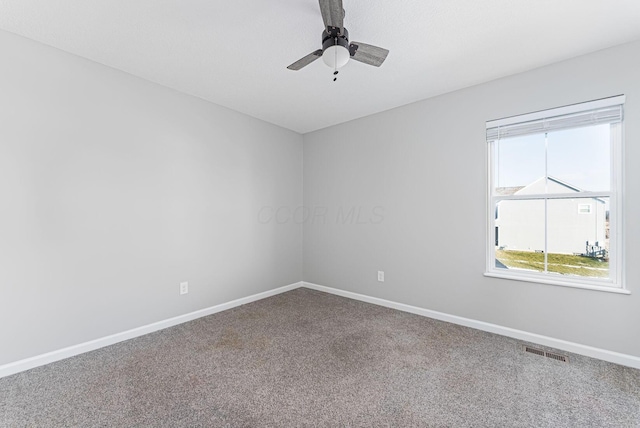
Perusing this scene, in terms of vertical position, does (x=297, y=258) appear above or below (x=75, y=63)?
below

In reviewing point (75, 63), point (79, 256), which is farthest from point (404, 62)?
point (79, 256)

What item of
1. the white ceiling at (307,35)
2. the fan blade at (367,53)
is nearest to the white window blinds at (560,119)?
the white ceiling at (307,35)

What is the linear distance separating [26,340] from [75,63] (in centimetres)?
224

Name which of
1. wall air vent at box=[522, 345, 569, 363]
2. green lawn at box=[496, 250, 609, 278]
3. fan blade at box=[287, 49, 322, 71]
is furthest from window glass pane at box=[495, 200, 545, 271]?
fan blade at box=[287, 49, 322, 71]

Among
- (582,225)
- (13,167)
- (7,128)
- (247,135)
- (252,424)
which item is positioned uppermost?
(247,135)

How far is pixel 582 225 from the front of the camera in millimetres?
2406

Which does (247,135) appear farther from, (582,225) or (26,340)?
(582,225)

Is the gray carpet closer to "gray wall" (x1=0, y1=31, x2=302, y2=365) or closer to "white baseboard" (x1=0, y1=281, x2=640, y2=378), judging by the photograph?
"white baseboard" (x1=0, y1=281, x2=640, y2=378)

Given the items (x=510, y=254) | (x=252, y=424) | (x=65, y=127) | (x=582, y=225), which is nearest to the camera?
(x=252, y=424)

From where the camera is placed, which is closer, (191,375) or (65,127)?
(191,375)

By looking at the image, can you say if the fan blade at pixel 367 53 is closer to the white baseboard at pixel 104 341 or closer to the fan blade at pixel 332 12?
the fan blade at pixel 332 12

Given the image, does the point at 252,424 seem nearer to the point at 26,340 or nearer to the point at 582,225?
the point at 26,340

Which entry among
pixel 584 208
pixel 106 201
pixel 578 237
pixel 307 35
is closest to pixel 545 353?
pixel 578 237

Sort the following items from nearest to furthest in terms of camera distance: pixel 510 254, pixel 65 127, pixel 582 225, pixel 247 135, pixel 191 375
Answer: pixel 191 375, pixel 65 127, pixel 582 225, pixel 510 254, pixel 247 135
